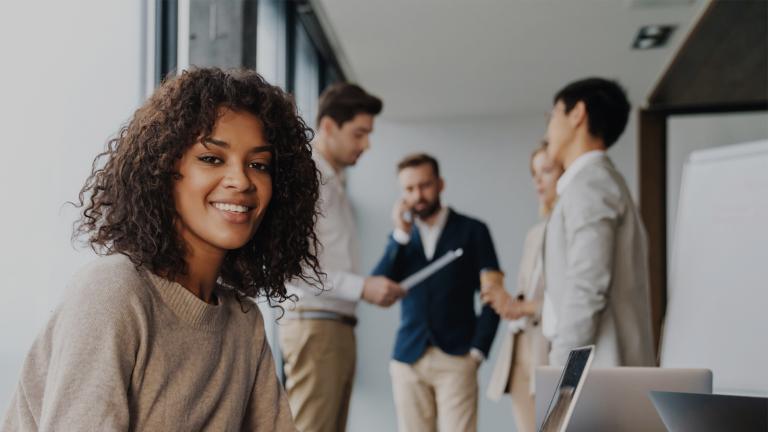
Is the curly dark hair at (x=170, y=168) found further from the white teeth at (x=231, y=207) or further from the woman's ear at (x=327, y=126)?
the woman's ear at (x=327, y=126)

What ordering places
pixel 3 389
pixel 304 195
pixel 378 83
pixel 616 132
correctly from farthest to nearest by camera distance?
pixel 378 83 → pixel 616 132 → pixel 3 389 → pixel 304 195

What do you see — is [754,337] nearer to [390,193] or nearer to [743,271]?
[743,271]

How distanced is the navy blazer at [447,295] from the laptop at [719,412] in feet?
7.72

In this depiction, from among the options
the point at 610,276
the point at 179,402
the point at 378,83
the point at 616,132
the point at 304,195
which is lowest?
the point at 179,402

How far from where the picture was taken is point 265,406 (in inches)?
60.2

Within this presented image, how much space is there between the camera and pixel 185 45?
2.85 metres

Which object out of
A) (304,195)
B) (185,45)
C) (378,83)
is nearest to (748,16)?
(378,83)

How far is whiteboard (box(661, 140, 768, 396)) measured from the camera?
2893mm

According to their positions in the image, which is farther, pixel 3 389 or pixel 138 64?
pixel 138 64

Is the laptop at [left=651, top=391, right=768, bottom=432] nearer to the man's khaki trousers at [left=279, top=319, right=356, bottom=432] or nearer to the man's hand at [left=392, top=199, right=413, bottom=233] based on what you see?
the man's khaki trousers at [left=279, top=319, right=356, bottom=432]

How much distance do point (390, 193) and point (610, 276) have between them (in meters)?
4.71

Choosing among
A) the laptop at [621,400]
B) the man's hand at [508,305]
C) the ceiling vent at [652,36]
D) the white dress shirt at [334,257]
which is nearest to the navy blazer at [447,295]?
the man's hand at [508,305]

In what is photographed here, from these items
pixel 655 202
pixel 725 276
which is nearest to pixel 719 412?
pixel 725 276

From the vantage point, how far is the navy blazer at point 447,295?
3.52 meters
